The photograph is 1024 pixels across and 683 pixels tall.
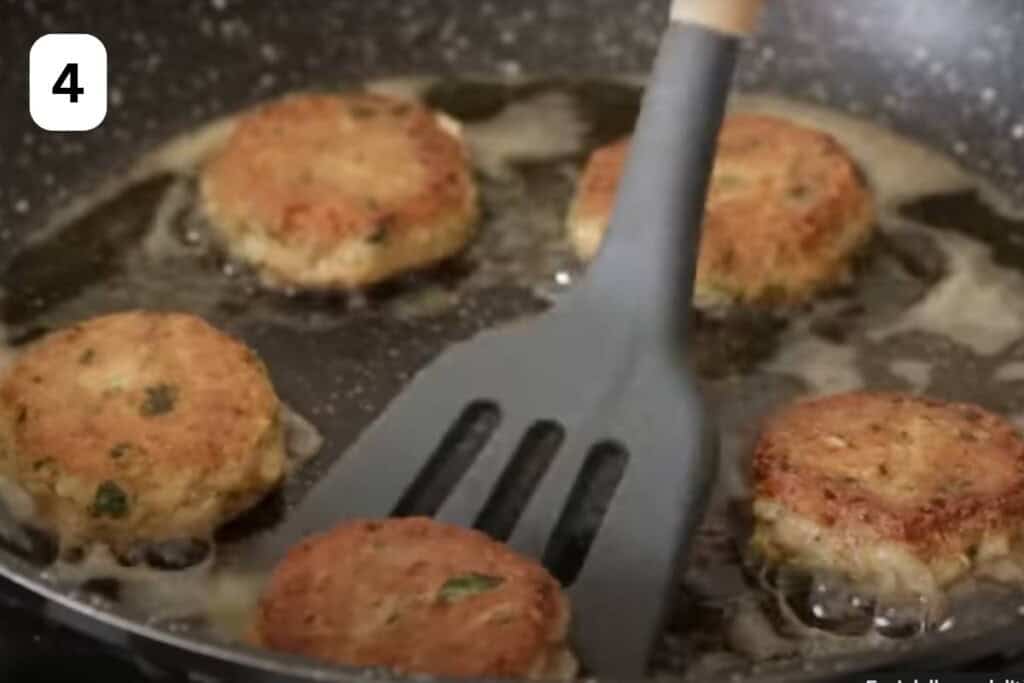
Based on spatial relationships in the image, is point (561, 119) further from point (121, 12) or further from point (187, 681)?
point (187, 681)

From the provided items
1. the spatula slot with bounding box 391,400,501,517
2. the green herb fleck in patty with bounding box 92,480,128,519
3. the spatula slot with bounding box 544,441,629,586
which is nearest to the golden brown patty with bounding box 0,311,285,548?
the green herb fleck in patty with bounding box 92,480,128,519

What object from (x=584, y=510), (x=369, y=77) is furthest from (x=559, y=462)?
(x=369, y=77)

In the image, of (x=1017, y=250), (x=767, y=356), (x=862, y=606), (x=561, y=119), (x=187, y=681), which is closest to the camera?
(x=187, y=681)

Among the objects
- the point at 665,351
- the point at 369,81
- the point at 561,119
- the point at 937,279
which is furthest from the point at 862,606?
the point at 369,81

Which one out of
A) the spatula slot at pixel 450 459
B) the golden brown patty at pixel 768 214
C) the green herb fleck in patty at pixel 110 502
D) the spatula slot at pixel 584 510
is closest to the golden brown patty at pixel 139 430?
the green herb fleck in patty at pixel 110 502

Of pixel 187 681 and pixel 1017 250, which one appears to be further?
pixel 1017 250

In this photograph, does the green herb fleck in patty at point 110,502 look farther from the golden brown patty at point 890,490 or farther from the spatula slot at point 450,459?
the golden brown patty at point 890,490
